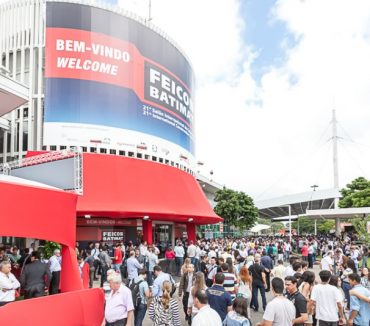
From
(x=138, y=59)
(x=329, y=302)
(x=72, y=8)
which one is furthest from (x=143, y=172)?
(x=329, y=302)

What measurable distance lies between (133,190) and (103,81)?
6.70 metres

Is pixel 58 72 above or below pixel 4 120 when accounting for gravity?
above

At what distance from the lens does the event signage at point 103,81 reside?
78.0 ft

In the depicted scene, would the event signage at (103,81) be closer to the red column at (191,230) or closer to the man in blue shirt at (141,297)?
the red column at (191,230)

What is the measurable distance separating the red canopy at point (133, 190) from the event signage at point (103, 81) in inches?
62.0

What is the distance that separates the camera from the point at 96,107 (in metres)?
24.5

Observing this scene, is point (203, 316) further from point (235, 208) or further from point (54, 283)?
point (235, 208)

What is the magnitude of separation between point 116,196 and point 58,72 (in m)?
7.75

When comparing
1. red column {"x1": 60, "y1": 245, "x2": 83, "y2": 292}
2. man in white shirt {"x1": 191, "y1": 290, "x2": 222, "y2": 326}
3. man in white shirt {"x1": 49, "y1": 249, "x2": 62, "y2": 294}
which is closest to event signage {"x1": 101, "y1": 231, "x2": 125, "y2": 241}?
man in white shirt {"x1": 49, "y1": 249, "x2": 62, "y2": 294}

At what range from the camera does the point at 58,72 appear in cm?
2380

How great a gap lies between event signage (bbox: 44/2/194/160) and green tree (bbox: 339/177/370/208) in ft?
101

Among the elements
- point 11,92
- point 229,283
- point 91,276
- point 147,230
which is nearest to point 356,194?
point 147,230

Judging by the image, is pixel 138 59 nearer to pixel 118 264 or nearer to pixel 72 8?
pixel 72 8

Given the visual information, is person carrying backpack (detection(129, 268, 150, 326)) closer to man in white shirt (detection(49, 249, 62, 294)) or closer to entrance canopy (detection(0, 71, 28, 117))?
man in white shirt (detection(49, 249, 62, 294))
